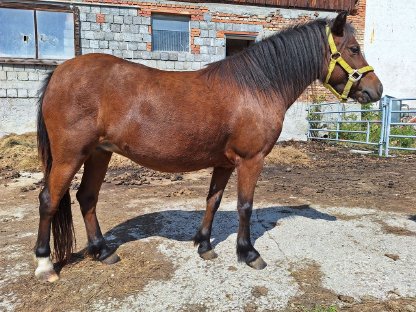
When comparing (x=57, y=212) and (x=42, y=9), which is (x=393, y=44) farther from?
(x=57, y=212)

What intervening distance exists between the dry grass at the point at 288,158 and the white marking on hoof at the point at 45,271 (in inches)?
257

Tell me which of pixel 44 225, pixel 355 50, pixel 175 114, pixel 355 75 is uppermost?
pixel 355 50

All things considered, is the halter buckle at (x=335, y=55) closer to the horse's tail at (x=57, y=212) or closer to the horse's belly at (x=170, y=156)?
the horse's belly at (x=170, y=156)

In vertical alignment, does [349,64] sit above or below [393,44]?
below

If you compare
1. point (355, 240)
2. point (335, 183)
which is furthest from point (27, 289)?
point (335, 183)

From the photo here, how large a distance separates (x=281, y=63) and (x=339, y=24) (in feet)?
2.25

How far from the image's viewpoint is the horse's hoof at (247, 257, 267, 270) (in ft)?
10.1

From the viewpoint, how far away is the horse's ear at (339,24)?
3.16 m

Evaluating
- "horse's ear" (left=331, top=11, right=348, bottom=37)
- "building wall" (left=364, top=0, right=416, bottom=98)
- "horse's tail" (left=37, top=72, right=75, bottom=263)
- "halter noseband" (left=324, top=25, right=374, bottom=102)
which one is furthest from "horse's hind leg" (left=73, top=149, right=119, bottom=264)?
"building wall" (left=364, top=0, right=416, bottom=98)

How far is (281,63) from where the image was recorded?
326 cm

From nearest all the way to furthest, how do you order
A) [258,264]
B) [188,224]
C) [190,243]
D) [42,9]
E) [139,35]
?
[258,264]
[190,243]
[188,224]
[42,9]
[139,35]

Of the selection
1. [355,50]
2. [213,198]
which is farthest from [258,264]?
[355,50]

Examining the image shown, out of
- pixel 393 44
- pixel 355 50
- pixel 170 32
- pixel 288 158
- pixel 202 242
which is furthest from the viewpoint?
pixel 393 44

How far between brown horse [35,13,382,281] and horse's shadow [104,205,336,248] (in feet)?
1.66
